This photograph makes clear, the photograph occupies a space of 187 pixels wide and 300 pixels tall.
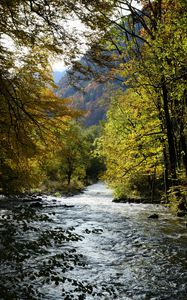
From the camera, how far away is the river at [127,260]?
21.1 feet

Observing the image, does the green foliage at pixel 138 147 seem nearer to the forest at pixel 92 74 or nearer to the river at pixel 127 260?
the forest at pixel 92 74

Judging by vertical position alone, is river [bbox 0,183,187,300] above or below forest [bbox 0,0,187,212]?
below

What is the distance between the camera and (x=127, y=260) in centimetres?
878

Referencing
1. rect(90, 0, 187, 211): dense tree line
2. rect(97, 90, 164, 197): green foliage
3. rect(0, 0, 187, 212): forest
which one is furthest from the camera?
rect(97, 90, 164, 197): green foliage

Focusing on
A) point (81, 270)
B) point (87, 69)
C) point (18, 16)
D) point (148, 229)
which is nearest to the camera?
point (18, 16)

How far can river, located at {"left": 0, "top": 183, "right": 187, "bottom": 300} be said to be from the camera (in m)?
6.43

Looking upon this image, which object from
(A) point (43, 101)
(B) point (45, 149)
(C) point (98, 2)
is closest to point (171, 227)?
(B) point (45, 149)

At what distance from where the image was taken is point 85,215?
16594 millimetres

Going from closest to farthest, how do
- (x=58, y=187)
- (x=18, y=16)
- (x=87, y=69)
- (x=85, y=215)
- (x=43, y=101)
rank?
(x=18, y=16) → (x=87, y=69) → (x=43, y=101) → (x=85, y=215) → (x=58, y=187)

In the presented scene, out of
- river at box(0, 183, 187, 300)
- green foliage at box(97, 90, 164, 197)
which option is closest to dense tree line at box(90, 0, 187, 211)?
green foliage at box(97, 90, 164, 197)

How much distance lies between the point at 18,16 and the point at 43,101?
572 centimetres

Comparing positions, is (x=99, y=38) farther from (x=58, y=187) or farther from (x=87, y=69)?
(x=58, y=187)

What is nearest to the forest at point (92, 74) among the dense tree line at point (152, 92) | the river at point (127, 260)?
the dense tree line at point (152, 92)

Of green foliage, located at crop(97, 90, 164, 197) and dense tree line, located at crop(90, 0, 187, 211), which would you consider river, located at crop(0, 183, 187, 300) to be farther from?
green foliage, located at crop(97, 90, 164, 197)
